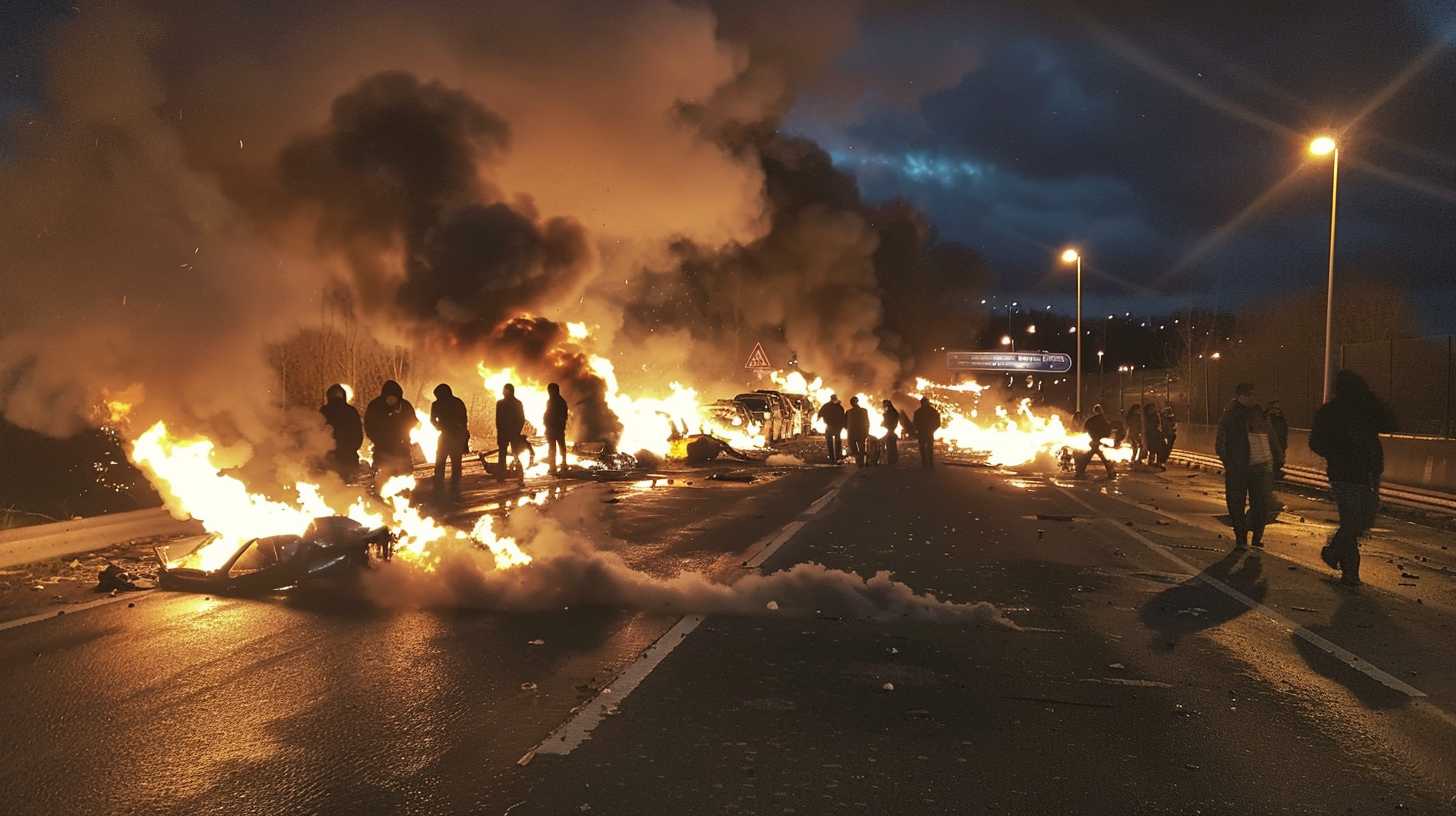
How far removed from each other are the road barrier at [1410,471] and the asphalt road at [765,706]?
8.30 meters

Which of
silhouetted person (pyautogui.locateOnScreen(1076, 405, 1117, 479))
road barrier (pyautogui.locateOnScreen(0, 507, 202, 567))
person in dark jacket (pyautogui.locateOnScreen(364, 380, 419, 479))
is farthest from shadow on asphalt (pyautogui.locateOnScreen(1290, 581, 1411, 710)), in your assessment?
silhouetted person (pyautogui.locateOnScreen(1076, 405, 1117, 479))

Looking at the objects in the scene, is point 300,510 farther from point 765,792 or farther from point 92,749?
point 765,792

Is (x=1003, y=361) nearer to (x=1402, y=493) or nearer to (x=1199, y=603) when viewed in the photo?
(x=1402, y=493)

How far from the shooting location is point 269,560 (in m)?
8.01

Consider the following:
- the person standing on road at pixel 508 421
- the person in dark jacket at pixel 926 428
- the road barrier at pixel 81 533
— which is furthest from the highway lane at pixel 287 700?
the person in dark jacket at pixel 926 428

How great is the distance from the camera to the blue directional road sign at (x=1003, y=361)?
49.2 m

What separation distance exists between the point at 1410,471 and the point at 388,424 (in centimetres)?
1638

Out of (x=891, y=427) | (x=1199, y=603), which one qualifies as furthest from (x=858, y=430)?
(x=1199, y=603)

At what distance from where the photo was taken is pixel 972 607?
23.6 ft

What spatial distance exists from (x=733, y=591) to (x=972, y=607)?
5.38 ft

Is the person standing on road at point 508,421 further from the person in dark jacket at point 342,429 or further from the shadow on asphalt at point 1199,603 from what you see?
the shadow on asphalt at point 1199,603

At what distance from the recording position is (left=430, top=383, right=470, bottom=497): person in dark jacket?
1434 cm

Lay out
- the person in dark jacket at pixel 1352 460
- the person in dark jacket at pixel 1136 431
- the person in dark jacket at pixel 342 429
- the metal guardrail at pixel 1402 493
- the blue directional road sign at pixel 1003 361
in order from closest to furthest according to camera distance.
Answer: the person in dark jacket at pixel 1352 460 < the person in dark jacket at pixel 342 429 < the metal guardrail at pixel 1402 493 < the person in dark jacket at pixel 1136 431 < the blue directional road sign at pixel 1003 361

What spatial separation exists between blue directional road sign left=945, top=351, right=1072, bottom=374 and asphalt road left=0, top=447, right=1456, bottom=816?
134ft
